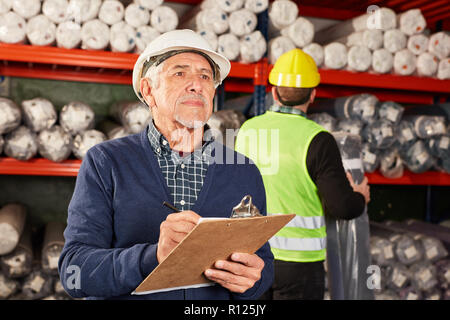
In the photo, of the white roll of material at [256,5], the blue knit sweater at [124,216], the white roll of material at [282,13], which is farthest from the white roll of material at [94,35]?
the blue knit sweater at [124,216]

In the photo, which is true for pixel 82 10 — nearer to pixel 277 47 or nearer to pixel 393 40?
pixel 277 47

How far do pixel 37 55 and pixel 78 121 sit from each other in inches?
17.9

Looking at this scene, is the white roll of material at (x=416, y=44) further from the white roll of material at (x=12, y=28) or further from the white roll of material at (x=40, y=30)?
the white roll of material at (x=12, y=28)

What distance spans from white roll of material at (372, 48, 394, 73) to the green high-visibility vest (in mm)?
1320

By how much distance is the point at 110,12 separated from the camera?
2.89 metres

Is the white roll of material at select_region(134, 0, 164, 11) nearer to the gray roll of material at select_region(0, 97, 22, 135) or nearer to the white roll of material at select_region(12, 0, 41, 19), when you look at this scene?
the white roll of material at select_region(12, 0, 41, 19)

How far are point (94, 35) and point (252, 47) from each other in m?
1.03

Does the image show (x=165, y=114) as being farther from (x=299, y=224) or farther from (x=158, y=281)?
(x=299, y=224)

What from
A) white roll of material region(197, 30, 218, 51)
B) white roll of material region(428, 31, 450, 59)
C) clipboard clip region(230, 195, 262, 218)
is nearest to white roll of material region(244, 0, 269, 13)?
white roll of material region(197, 30, 218, 51)

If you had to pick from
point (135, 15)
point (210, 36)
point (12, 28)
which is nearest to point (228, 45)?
point (210, 36)

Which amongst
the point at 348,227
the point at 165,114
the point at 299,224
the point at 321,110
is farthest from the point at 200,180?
the point at 321,110

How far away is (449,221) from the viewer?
4.28 meters

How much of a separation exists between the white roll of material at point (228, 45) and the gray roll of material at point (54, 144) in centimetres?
115

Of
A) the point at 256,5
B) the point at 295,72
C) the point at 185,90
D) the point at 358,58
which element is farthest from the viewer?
the point at 358,58
